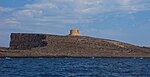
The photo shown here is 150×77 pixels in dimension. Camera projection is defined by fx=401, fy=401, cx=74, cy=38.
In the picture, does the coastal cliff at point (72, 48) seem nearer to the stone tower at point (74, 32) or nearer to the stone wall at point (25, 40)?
the stone wall at point (25, 40)

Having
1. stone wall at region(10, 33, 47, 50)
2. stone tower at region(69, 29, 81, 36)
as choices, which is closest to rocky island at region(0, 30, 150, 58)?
stone wall at region(10, 33, 47, 50)

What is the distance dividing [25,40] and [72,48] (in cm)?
2415

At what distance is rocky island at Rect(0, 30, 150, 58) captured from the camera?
148375 mm

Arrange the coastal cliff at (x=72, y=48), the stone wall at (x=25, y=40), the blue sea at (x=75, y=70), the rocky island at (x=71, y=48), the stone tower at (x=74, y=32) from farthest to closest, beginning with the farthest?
the stone tower at (x=74, y=32) → the stone wall at (x=25, y=40) → the rocky island at (x=71, y=48) → the coastal cliff at (x=72, y=48) → the blue sea at (x=75, y=70)

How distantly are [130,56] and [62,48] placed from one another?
86.1ft

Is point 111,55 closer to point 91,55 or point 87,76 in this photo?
point 91,55

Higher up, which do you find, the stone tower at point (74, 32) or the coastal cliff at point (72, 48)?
the stone tower at point (74, 32)

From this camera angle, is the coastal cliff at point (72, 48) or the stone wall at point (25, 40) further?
the stone wall at point (25, 40)

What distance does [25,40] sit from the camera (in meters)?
166

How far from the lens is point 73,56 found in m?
150

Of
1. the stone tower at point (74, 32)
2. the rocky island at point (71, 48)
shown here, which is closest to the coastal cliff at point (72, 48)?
the rocky island at point (71, 48)

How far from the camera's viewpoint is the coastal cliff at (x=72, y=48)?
14825cm

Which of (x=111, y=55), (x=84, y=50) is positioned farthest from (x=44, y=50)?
(x=111, y=55)

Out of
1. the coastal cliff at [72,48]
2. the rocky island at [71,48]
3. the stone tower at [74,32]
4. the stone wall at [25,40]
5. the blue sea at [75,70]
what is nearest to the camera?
the blue sea at [75,70]
